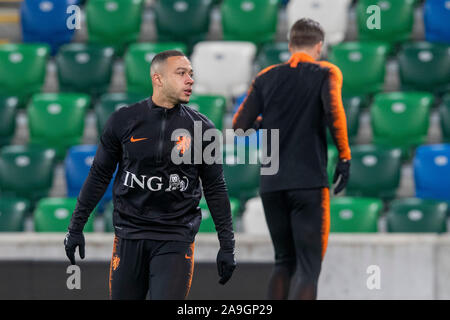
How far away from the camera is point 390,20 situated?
300 inches

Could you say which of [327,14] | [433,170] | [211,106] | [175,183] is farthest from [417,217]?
[175,183]

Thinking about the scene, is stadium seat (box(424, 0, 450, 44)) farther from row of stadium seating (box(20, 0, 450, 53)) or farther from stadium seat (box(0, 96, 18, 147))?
stadium seat (box(0, 96, 18, 147))

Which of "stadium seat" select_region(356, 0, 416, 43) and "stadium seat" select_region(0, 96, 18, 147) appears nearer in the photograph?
"stadium seat" select_region(0, 96, 18, 147)

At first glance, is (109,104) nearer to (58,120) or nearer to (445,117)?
(58,120)

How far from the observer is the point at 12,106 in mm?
7133

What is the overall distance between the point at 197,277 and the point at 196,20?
10.6 feet

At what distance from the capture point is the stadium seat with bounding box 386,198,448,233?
20.1 ft

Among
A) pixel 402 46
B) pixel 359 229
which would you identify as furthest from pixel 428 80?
pixel 359 229

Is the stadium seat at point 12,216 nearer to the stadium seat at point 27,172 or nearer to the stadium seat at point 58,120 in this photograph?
the stadium seat at point 27,172

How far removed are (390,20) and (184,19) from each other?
1.85 metres

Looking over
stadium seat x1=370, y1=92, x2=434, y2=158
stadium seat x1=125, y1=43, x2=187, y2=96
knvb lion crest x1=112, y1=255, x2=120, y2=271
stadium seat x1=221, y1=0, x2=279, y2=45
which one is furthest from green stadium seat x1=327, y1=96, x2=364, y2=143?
knvb lion crest x1=112, y1=255, x2=120, y2=271

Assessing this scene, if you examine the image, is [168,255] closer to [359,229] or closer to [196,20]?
[359,229]

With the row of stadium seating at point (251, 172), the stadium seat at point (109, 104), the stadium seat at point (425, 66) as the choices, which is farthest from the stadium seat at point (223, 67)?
the stadium seat at point (425, 66)

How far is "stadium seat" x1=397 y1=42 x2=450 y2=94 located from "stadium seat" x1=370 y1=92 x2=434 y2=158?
37 cm
